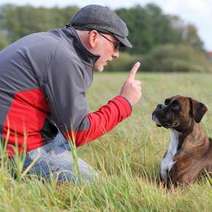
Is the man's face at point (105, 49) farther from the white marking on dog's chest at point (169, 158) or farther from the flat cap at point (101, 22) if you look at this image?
the white marking on dog's chest at point (169, 158)

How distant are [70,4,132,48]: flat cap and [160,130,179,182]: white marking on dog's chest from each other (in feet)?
4.45

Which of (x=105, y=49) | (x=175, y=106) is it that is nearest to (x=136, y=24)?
(x=175, y=106)

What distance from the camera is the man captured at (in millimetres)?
4922

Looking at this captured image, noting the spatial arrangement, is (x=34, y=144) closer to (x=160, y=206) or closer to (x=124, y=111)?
(x=124, y=111)

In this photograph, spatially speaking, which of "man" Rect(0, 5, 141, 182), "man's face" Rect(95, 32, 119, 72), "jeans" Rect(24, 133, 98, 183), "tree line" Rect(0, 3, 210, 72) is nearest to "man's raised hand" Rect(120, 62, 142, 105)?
"man" Rect(0, 5, 141, 182)

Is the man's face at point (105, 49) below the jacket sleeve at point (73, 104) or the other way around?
the other way around

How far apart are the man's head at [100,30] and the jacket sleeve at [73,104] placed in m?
0.20

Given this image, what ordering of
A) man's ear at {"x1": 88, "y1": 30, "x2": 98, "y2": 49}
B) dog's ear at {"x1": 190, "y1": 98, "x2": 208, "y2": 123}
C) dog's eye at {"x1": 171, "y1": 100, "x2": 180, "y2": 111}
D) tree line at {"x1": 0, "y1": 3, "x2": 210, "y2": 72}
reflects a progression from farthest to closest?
tree line at {"x1": 0, "y1": 3, "x2": 210, "y2": 72} < dog's eye at {"x1": 171, "y1": 100, "x2": 180, "y2": 111} < dog's ear at {"x1": 190, "y1": 98, "x2": 208, "y2": 123} < man's ear at {"x1": 88, "y1": 30, "x2": 98, "y2": 49}

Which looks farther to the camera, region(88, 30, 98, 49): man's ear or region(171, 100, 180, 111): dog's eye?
region(171, 100, 180, 111): dog's eye

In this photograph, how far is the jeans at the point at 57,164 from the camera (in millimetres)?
4848

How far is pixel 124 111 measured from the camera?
5.11 metres

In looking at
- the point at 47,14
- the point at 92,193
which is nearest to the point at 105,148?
the point at 92,193

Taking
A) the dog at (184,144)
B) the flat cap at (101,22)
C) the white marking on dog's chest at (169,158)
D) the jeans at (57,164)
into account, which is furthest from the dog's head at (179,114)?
the flat cap at (101,22)

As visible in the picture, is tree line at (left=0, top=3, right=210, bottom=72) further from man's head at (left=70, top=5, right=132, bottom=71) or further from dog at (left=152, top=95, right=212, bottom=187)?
man's head at (left=70, top=5, right=132, bottom=71)
